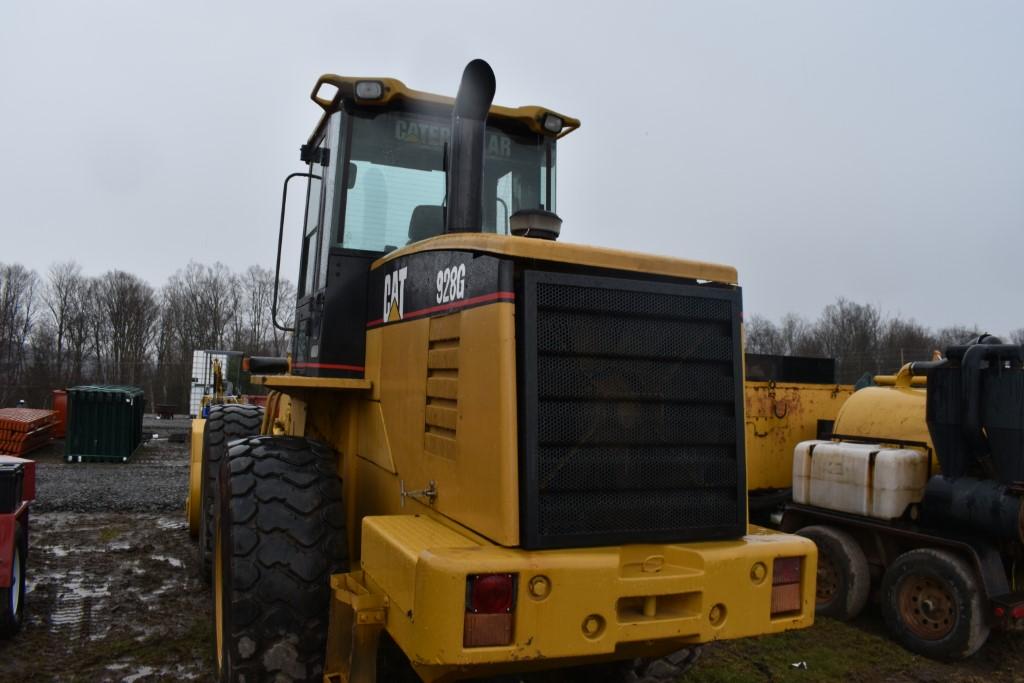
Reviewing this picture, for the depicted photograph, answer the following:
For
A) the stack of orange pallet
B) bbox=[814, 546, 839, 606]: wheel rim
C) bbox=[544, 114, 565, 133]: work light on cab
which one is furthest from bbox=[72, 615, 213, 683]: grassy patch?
the stack of orange pallet

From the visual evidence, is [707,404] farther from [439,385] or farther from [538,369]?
[439,385]

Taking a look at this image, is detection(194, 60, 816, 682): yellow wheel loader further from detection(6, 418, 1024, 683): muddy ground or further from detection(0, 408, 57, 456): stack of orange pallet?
detection(0, 408, 57, 456): stack of orange pallet

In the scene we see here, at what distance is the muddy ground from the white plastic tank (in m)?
1.06

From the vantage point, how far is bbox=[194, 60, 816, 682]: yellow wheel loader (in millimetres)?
2414

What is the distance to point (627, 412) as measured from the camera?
2.77 m

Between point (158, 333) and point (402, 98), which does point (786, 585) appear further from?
point (158, 333)

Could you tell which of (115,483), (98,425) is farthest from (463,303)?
(98,425)

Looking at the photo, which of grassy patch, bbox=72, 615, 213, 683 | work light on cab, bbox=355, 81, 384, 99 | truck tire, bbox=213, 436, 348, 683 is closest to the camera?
truck tire, bbox=213, 436, 348, 683

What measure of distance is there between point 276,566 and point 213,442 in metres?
3.10

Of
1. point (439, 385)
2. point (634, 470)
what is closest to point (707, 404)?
point (634, 470)

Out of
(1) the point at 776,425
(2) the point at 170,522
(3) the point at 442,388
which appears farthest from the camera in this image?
(1) the point at 776,425

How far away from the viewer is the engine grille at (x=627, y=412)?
2586mm

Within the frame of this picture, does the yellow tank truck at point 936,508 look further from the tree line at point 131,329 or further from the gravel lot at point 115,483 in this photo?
the tree line at point 131,329

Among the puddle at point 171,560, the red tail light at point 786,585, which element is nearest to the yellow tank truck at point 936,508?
the red tail light at point 786,585
